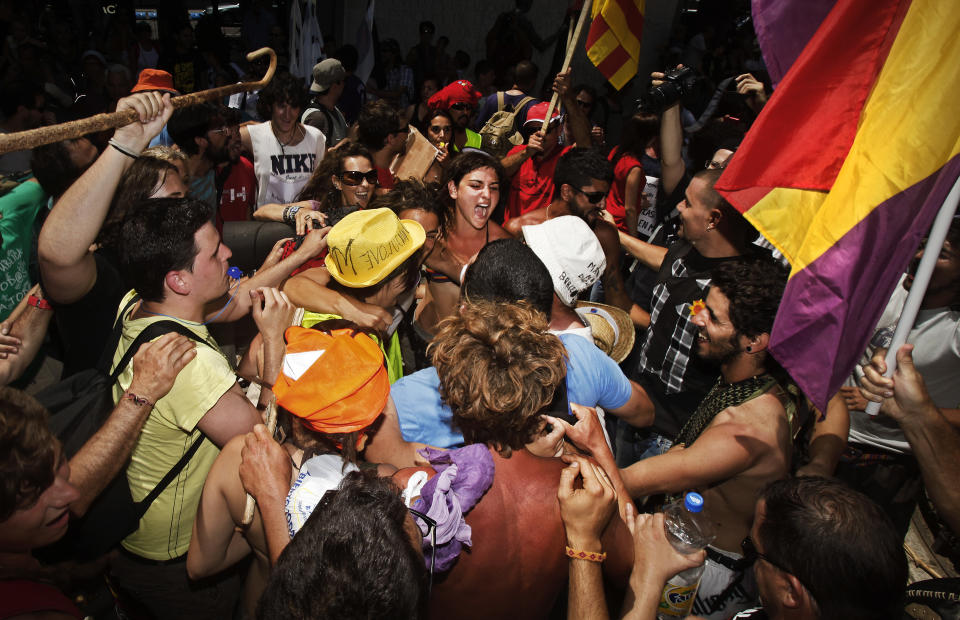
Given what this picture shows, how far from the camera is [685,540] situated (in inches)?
78.7

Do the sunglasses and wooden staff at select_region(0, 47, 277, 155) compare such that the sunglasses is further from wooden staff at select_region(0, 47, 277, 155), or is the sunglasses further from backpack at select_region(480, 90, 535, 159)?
wooden staff at select_region(0, 47, 277, 155)

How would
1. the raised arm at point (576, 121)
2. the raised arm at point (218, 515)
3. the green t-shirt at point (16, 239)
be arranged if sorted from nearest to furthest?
1. the raised arm at point (218, 515)
2. the green t-shirt at point (16, 239)
3. the raised arm at point (576, 121)

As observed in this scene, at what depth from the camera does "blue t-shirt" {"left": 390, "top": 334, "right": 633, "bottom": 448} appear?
2.26 m

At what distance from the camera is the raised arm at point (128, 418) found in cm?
195

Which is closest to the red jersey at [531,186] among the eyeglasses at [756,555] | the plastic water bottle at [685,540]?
the plastic water bottle at [685,540]

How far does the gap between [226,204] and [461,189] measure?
2.22 meters

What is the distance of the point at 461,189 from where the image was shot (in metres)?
4.30

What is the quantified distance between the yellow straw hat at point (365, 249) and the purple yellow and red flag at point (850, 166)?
4.85 feet

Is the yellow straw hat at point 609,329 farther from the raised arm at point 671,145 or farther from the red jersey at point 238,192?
the red jersey at point 238,192

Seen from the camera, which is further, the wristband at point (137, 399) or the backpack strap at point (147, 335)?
the backpack strap at point (147, 335)

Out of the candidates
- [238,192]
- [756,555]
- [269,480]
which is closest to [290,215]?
[238,192]

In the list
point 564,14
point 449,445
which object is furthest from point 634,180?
point 564,14

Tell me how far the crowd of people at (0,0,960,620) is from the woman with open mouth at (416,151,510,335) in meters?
0.02

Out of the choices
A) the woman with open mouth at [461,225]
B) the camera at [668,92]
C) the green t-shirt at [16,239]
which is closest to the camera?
the green t-shirt at [16,239]
